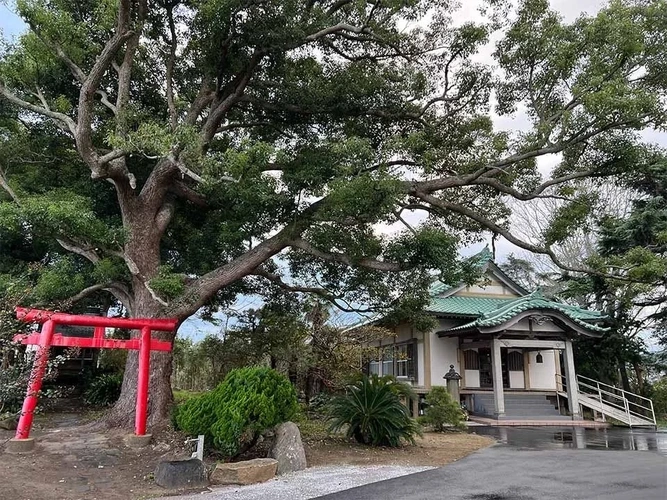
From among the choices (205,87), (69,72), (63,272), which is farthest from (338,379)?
(69,72)

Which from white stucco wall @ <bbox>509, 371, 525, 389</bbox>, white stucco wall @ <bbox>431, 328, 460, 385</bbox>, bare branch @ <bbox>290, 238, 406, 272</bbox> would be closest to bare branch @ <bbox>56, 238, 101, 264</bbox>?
bare branch @ <bbox>290, 238, 406, 272</bbox>

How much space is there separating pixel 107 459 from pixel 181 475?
6.81ft

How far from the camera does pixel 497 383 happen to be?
15094 millimetres

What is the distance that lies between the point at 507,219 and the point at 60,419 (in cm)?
1156

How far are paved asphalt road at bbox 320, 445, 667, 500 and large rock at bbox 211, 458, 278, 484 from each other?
48.5 inches

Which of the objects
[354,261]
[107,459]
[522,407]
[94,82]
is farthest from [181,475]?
[522,407]

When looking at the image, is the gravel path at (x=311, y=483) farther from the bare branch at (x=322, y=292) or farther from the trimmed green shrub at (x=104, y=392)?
the trimmed green shrub at (x=104, y=392)

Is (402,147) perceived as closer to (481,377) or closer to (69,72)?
(69,72)

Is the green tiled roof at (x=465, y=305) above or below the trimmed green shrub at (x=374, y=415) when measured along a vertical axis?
above

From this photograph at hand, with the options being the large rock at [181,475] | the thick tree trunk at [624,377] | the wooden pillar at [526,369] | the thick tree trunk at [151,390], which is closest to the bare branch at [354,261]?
the thick tree trunk at [151,390]

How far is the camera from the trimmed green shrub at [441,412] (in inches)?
466

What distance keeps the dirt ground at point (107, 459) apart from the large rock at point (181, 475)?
0.38 feet

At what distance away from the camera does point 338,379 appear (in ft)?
46.0

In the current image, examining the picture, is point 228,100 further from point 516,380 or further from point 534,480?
point 516,380
